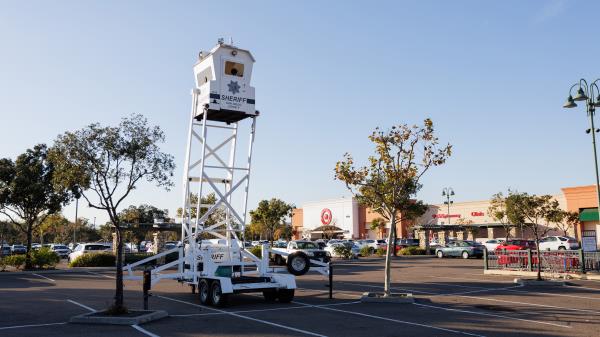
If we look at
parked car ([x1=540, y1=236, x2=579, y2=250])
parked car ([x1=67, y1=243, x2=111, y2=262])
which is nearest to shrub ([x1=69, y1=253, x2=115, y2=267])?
parked car ([x1=67, y1=243, x2=111, y2=262])

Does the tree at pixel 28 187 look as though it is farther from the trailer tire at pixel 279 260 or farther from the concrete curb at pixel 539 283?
the concrete curb at pixel 539 283

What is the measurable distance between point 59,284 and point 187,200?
873 centimetres

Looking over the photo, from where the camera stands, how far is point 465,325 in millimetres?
11930

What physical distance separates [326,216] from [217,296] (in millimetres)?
72364

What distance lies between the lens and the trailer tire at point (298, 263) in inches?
844

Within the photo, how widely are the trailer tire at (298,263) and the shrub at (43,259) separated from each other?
18.3 m

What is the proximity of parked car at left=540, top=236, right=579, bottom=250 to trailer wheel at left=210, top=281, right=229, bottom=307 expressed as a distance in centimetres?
3596

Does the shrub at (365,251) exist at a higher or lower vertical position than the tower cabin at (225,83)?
lower

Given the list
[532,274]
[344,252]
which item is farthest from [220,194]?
[344,252]

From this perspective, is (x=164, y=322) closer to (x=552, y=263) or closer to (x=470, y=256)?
(x=552, y=263)

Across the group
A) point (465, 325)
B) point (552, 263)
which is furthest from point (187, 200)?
point (552, 263)

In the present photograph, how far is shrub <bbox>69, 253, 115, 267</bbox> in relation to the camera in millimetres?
33800

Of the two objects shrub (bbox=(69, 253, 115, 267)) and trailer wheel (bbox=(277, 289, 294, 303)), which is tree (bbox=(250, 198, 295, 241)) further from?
trailer wheel (bbox=(277, 289, 294, 303))

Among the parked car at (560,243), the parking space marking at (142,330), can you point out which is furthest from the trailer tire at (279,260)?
the parked car at (560,243)
